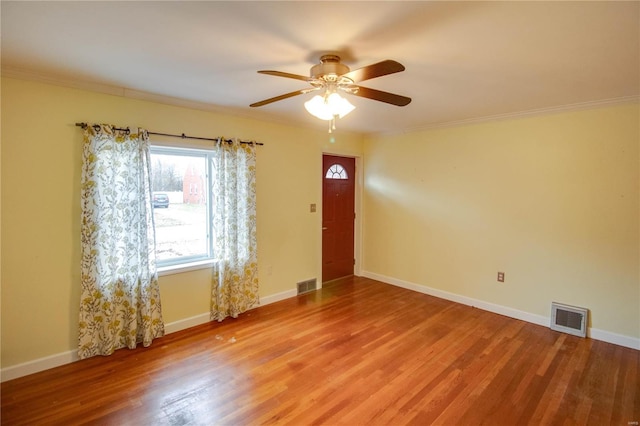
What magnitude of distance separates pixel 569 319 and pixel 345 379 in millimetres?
2650

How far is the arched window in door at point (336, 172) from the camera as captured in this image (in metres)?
5.03

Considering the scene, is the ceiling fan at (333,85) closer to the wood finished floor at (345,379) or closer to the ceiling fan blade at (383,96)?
the ceiling fan blade at (383,96)

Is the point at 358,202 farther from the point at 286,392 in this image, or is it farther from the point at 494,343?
the point at 286,392

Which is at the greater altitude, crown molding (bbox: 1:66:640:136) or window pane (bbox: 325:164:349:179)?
crown molding (bbox: 1:66:640:136)

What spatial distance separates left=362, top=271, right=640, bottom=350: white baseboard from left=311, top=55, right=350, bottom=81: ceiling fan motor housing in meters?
3.52

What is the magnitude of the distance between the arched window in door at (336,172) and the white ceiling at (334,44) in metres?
2.21

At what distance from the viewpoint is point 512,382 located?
99.2 inches

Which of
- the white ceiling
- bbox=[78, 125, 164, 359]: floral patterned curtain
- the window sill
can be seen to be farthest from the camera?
the window sill

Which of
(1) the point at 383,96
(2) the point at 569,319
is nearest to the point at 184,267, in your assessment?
(1) the point at 383,96

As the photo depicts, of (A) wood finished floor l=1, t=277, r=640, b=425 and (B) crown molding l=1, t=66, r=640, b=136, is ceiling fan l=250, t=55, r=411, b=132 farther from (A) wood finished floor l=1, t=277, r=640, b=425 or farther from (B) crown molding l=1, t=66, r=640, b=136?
(A) wood finished floor l=1, t=277, r=640, b=425

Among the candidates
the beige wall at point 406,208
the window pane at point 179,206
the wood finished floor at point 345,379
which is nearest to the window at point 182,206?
the window pane at point 179,206

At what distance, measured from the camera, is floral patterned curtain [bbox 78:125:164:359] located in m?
2.74

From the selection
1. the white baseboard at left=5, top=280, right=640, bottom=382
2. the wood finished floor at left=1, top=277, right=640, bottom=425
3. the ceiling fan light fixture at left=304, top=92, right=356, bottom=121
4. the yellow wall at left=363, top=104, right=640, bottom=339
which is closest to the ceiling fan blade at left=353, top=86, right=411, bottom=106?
the ceiling fan light fixture at left=304, top=92, right=356, bottom=121

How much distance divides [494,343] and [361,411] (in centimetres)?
178
